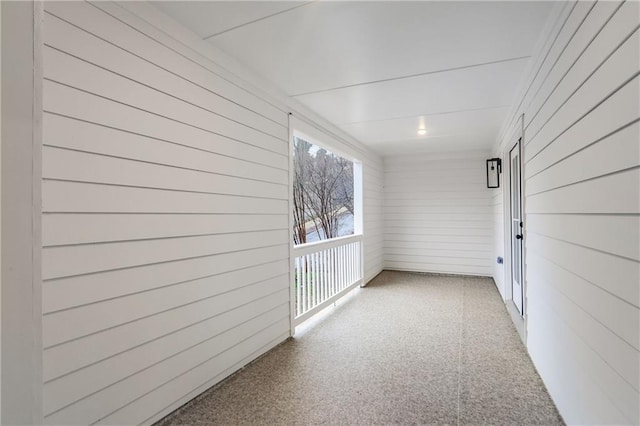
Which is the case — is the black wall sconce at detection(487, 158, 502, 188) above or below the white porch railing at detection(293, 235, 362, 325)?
above

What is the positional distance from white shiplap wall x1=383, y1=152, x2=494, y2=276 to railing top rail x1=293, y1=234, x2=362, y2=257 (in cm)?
173

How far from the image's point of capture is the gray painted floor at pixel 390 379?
1895mm

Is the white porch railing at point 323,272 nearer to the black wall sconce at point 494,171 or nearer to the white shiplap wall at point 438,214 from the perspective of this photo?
the white shiplap wall at point 438,214

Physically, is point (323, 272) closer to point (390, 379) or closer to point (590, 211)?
point (390, 379)

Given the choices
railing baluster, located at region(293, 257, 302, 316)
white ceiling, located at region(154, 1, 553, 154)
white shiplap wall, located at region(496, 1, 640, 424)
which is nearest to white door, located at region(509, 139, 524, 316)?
white ceiling, located at region(154, 1, 553, 154)

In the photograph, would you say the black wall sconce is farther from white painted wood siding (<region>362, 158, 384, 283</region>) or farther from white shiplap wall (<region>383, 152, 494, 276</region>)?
white painted wood siding (<region>362, 158, 384, 283</region>)

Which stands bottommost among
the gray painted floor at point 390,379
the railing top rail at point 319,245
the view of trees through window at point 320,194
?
the gray painted floor at point 390,379

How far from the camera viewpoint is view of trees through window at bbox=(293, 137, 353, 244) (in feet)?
16.5

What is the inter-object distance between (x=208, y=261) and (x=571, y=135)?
2220 millimetres

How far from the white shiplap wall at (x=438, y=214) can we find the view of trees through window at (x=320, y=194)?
0.98 meters

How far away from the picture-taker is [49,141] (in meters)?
1.33

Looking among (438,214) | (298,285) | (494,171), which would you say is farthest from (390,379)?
(438,214)

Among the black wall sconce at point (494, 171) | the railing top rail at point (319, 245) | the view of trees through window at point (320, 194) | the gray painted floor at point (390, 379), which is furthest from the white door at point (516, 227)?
the view of trees through window at point (320, 194)

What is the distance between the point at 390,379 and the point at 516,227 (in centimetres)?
246
